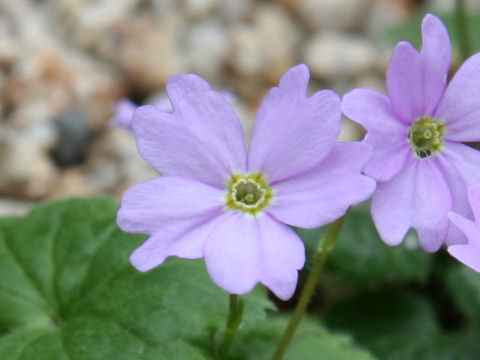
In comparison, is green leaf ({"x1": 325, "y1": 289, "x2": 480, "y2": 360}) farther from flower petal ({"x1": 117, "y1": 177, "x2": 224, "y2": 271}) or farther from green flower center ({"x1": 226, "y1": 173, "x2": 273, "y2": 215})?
flower petal ({"x1": 117, "y1": 177, "x2": 224, "y2": 271})

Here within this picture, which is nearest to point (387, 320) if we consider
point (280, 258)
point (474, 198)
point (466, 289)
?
point (466, 289)

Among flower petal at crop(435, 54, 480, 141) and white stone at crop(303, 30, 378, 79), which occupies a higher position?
flower petal at crop(435, 54, 480, 141)

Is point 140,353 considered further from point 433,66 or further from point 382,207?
point 433,66

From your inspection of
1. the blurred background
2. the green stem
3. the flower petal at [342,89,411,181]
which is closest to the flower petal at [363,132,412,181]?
the flower petal at [342,89,411,181]

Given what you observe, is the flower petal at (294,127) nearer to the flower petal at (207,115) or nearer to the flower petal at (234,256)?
the flower petal at (207,115)

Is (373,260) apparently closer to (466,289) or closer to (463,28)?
(466,289)

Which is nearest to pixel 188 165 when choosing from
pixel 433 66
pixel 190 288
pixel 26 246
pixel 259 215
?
pixel 259 215

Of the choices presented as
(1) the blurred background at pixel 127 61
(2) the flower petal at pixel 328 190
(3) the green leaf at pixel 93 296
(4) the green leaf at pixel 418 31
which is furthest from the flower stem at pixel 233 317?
(4) the green leaf at pixel 418 31
